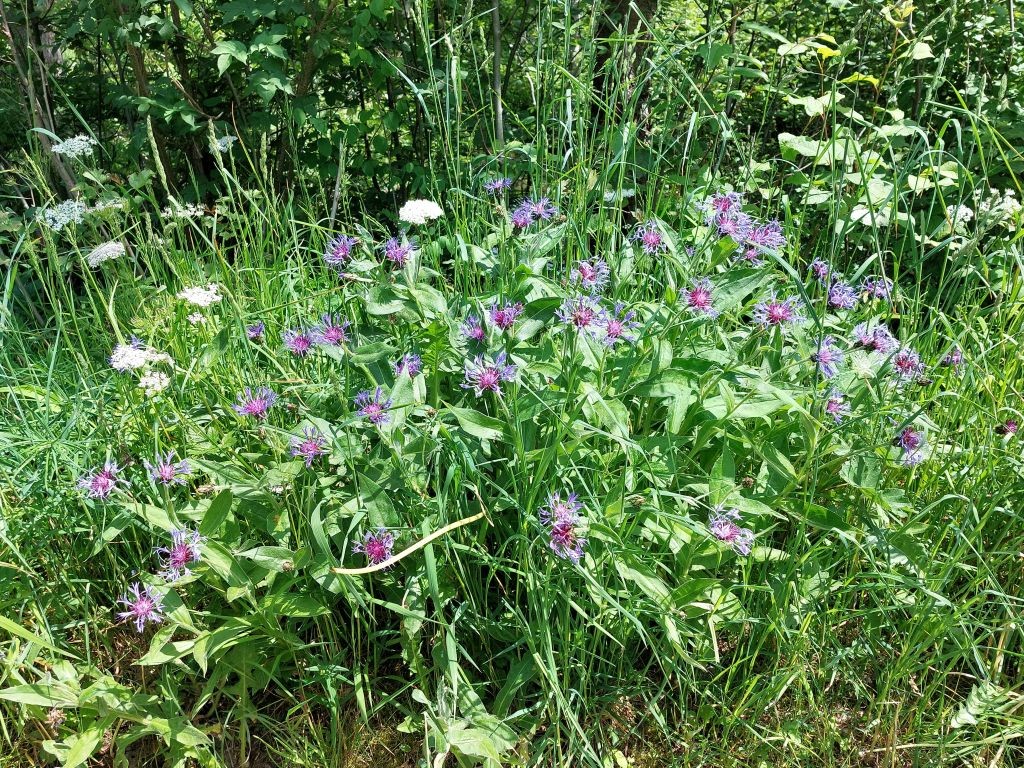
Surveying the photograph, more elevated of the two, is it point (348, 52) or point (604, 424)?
point (348, 52)

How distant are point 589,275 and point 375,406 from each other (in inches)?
18.8

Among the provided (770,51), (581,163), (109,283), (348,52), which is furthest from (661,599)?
(770,51)

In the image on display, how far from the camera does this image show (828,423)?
1.41 m

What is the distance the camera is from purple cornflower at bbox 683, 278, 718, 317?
55.5 inches

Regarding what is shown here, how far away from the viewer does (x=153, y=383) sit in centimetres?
147

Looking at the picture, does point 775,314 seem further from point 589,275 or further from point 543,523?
point 543,523

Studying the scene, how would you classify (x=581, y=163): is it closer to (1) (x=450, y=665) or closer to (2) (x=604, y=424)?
(2) (x=604, y=424)

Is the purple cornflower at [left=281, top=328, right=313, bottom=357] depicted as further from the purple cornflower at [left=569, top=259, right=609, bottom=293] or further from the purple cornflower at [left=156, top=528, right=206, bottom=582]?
the purple cornflower at [left=569, top=259, right=609, bottom=293]

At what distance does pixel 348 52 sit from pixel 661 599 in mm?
2427

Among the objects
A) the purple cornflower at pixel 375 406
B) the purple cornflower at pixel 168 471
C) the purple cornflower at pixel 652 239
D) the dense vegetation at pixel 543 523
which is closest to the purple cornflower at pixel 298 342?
the dense vegetation at pixel 543 523

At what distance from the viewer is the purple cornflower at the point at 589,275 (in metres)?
1.51

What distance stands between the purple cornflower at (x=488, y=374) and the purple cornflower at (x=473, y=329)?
0.06 m

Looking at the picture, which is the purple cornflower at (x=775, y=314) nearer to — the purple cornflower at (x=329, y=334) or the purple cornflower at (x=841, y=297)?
the purple cornflower at (x=841, y=297)

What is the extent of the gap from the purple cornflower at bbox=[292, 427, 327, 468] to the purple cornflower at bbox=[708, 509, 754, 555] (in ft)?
2.09
